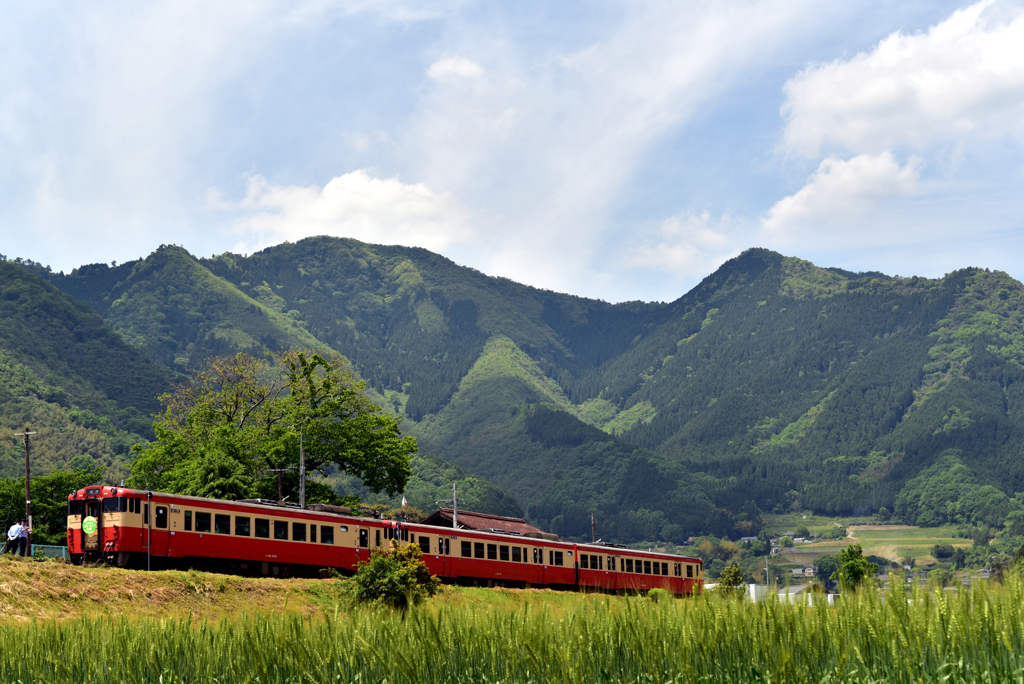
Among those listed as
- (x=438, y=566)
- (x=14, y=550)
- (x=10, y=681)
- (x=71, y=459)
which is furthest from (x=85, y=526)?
(x=71, y=459)

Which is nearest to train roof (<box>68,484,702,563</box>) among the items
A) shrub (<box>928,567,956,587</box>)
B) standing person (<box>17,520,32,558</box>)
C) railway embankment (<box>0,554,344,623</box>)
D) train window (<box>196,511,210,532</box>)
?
train window (<box>196,511,210,532</box>)

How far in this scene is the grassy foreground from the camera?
9.10m

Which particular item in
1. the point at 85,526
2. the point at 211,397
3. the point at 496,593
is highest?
the point at 211,397

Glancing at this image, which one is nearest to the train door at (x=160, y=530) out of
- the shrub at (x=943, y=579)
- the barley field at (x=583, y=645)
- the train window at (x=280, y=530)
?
the train window at (x=280, y=530)

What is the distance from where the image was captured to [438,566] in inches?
1774

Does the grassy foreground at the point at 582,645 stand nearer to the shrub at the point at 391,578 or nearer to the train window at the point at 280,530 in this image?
the shrub at the point at 391,578

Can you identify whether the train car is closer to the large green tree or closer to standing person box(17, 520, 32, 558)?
standing person box(17, 520, 32, 558)

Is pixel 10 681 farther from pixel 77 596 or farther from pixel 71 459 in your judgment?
pixel 71 459

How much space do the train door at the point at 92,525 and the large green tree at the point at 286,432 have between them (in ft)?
56.9

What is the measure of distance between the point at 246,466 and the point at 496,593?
17713 millimetres

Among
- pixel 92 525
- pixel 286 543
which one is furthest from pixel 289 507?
pixel 92 525

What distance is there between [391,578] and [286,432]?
81.7 feet

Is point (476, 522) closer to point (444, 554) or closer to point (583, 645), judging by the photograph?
point (444, 554)

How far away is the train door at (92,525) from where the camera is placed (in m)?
35.1
